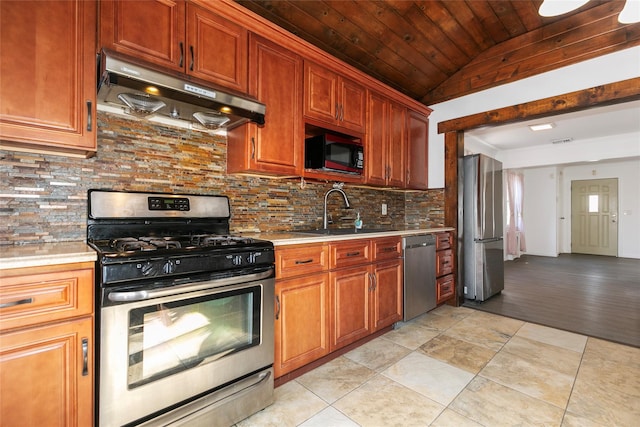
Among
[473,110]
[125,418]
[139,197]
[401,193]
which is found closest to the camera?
[125,418]

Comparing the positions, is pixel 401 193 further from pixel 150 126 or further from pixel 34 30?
pixel 34 30

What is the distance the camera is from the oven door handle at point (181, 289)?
124cm

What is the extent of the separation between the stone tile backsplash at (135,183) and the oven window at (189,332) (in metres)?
0.77

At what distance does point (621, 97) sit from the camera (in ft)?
8.32

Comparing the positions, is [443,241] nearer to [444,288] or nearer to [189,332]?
[444,288]

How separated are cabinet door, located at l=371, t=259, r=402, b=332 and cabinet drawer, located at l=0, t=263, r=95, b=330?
1.95 metres

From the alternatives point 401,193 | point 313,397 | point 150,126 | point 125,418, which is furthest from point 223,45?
point 401,193

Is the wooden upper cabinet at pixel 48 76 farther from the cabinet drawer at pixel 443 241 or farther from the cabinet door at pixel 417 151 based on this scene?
the cabinet drawer at pixel 443 241

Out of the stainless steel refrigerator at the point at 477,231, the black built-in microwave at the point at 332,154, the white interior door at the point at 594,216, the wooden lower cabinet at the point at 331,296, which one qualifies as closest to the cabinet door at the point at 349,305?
the wooden lower cabinet at the point at 331,296

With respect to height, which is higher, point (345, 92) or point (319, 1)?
point (319, 1)

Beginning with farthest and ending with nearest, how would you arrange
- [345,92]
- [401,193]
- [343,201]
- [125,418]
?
[401,193] < [343,201] < [345,92] < [125,418]

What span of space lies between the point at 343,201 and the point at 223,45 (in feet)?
6.02

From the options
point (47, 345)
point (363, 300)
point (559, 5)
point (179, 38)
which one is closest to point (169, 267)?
point (47, 345)

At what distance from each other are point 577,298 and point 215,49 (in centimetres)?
489
